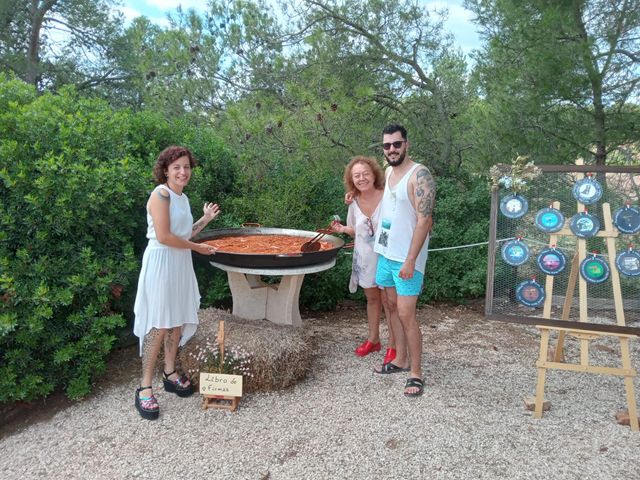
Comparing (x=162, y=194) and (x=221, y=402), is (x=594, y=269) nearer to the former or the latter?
(x=221, y=402)

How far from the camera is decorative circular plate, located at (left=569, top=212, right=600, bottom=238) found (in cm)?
312

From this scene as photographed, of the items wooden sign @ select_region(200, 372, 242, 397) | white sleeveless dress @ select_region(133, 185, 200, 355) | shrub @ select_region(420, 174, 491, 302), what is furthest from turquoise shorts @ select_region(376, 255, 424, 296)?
shrub @ select_region(420, 174, 491, 302)

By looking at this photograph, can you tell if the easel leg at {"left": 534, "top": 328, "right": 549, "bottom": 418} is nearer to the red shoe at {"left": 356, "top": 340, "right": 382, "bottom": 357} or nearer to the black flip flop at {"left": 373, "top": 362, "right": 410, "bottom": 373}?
the black flip flop at {"left": 373, "top": 362, "right": 410, "bottom": 373}

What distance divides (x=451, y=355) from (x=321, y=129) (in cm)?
261

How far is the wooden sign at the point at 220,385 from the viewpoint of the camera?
10.7 feet

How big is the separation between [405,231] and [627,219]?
4.39 feet

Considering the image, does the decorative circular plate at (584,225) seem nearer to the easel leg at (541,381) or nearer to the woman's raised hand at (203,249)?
the easel leg at (541,381)

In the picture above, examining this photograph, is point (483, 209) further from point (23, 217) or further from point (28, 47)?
point (28, 47)

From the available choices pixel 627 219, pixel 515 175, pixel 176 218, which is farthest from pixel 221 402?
pixel 627 219

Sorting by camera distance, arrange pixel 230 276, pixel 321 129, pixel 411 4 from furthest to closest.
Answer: pixel 411 4 → pixel 321 129 → pixel 230 276

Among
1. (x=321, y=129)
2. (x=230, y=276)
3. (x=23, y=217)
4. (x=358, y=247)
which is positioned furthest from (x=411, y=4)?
(x=23, y=217)

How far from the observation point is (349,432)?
3.04 meters

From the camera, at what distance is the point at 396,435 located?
3.00m

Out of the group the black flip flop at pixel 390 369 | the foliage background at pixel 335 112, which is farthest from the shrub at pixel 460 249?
the black flip flop at pixel 390 369
